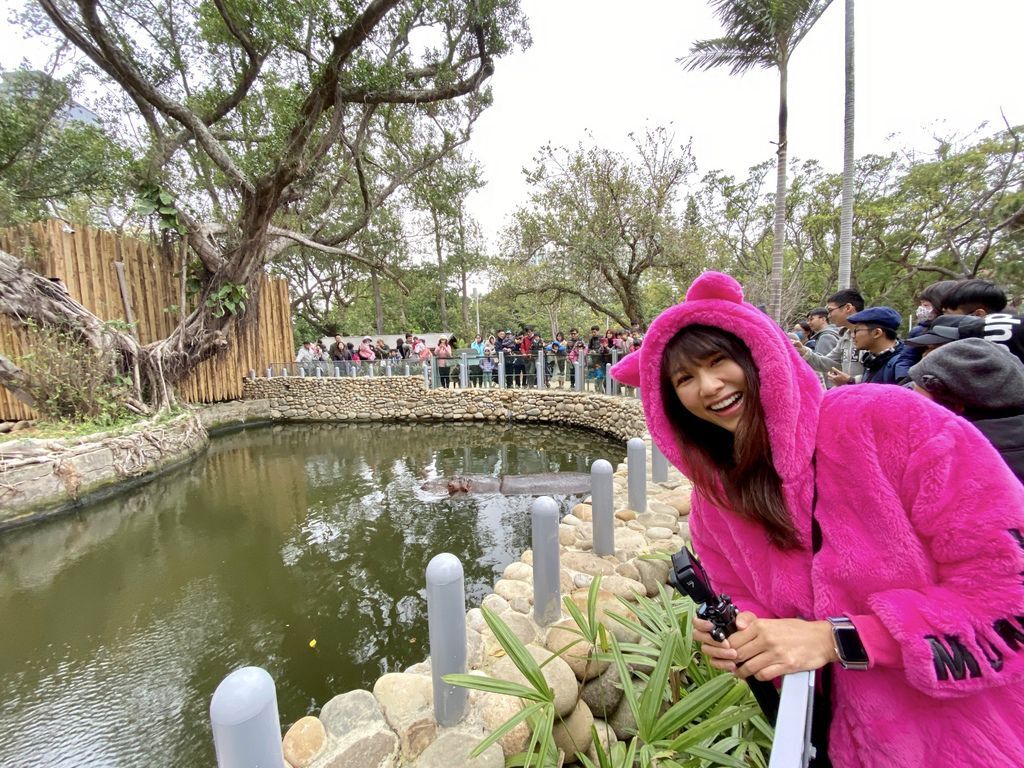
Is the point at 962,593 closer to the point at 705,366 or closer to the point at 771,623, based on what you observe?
the point at 771,623

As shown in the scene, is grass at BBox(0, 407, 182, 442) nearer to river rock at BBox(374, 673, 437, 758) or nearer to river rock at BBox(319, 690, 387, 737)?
river rock at BBox(319, 690, 387, 737)

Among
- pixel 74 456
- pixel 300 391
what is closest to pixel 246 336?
pixel 300 391

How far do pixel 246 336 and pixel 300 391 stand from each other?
88.4 inches

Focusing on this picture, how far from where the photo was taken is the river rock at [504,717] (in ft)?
5.23

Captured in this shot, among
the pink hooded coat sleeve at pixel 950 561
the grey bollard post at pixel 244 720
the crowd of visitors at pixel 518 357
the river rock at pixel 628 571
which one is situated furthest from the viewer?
the crowd of visitors at pixel 518 357

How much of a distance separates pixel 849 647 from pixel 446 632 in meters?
1.35

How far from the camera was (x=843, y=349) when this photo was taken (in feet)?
12.6

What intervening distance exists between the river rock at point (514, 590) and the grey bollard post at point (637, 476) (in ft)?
4.17

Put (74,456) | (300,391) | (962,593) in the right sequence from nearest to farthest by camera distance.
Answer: (962,593) < (74,456) < (300,391)

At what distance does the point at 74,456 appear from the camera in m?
6.10

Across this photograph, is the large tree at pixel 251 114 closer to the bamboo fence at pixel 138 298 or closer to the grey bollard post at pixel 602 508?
the bamboo fence at pixel 138 298

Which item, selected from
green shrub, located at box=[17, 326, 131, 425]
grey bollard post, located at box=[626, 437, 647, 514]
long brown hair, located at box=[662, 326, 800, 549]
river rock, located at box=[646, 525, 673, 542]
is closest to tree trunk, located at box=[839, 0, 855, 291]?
grey bollard post, located at box=[626, 437, 647, 514]

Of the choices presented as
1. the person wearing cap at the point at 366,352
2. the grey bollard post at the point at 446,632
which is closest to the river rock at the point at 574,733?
the grey bollard post at the point at 446,632

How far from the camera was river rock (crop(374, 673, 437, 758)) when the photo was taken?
1.64m
